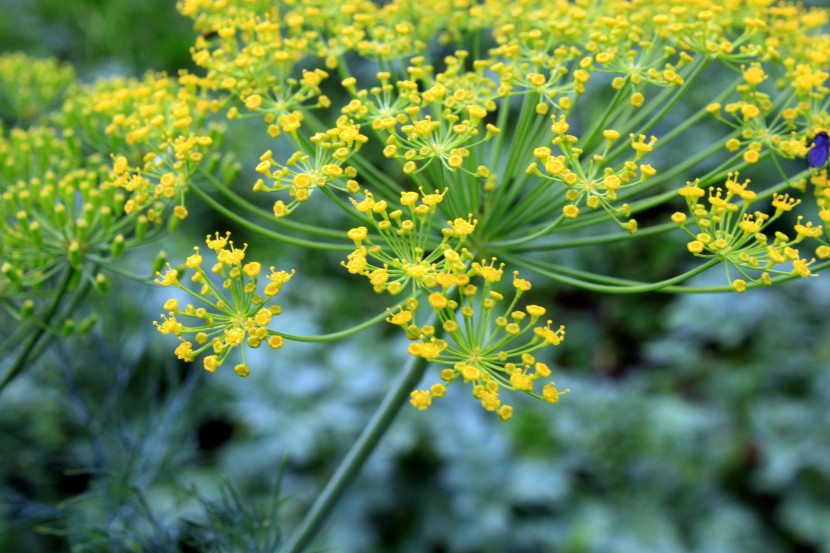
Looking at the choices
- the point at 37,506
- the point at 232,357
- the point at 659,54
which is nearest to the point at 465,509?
the point at 232,357

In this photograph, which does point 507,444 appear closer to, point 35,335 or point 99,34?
point 35,335

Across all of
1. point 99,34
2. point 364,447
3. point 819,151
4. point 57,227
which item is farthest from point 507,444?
point 99,34

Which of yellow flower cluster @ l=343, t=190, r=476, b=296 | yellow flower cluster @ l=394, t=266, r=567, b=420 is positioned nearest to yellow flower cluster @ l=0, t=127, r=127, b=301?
yellow flower cluster @ l=343, t=190, r=476, b=296

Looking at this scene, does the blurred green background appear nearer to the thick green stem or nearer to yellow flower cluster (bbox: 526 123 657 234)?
the thick green stem

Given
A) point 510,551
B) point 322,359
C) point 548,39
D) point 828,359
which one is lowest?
point 510,551

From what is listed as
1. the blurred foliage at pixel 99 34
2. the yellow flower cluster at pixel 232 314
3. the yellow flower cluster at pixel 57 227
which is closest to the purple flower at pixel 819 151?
the yellow flower cluster at pixel 232 314

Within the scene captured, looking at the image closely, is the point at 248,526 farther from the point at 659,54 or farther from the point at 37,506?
the point at 659,54

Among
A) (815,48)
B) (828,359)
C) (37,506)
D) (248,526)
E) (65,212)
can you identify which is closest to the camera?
(65,212)
